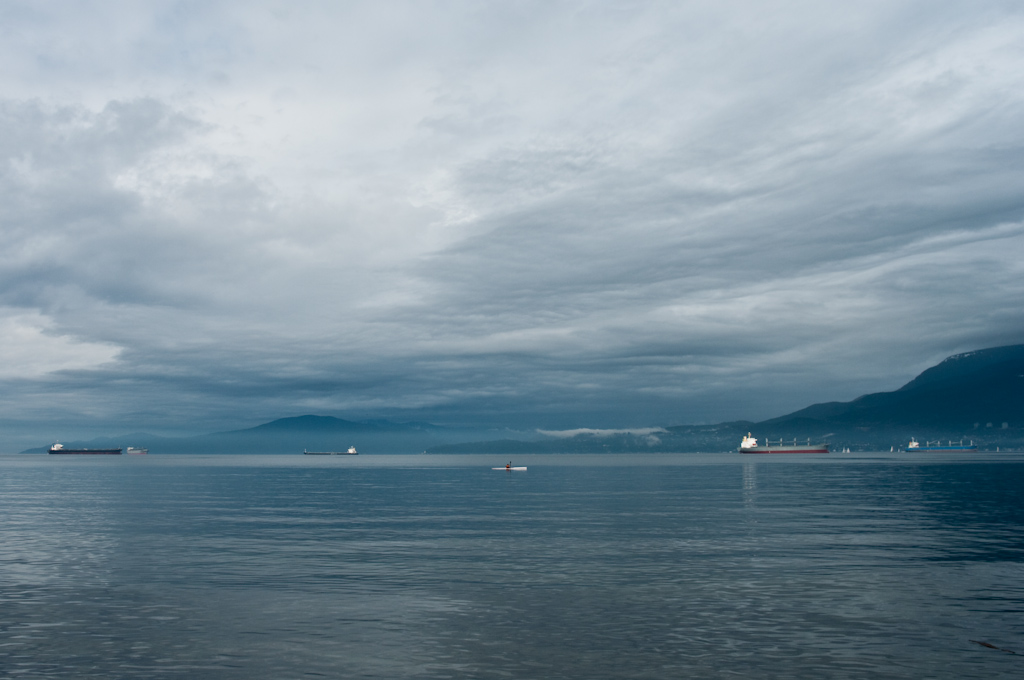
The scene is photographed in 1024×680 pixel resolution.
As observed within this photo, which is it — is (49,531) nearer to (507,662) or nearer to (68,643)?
(68,643)

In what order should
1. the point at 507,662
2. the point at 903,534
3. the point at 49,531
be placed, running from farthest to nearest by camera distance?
the point at 49,531 < the point at 903,534 < the point at 507,662

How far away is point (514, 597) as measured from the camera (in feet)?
128

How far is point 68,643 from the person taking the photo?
30.3m

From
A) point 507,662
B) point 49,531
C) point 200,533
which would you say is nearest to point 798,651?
point 507,662

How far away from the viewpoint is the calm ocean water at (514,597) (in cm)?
2783

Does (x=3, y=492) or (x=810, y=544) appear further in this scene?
(x=3, y=492)

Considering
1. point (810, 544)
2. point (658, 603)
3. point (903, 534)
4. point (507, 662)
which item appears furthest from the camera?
point (903, 534)

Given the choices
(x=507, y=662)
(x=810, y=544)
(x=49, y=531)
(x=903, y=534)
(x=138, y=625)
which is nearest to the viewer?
(x=507, y=662)

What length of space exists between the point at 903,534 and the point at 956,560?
14.8 m

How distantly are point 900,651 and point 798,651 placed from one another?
13.0ft

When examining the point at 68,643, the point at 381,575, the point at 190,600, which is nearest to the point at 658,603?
the point at 381,575

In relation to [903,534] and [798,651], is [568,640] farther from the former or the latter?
[903,534]

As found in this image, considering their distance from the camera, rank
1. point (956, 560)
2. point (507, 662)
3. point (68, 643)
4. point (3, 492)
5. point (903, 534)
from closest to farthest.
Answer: point (507, 662) < point (68, 643) < point (956, 560) < point (903, 534) < point (3, 492)

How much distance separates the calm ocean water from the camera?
27.8 meters
